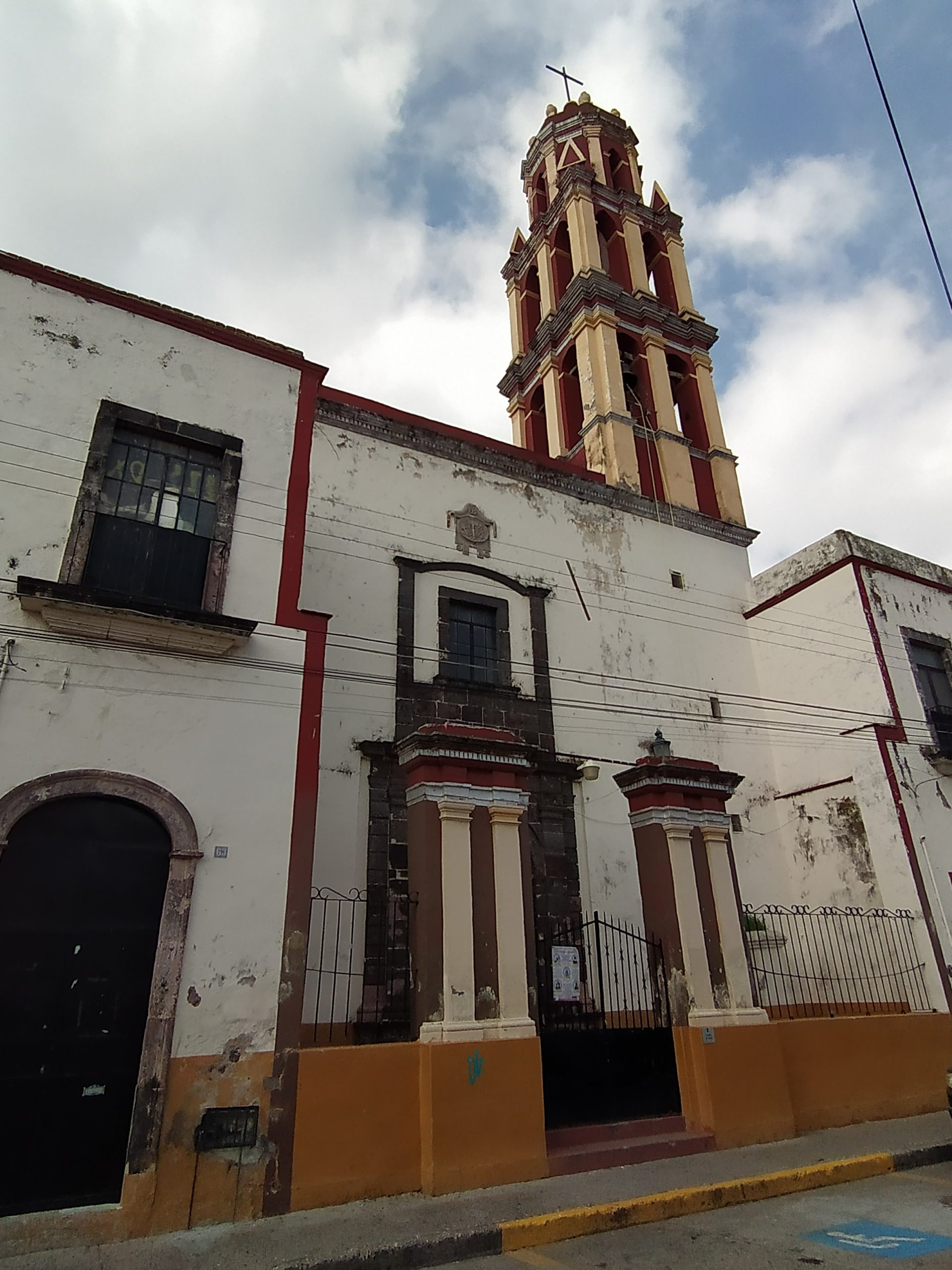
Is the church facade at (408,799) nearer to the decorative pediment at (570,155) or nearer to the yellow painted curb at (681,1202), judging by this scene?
the yellow painted curb at (681,1202)

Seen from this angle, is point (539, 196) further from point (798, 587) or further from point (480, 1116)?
point (480, 1116)

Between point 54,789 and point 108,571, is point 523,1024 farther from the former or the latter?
point 108,571

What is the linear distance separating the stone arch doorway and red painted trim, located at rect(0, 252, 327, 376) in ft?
15.0

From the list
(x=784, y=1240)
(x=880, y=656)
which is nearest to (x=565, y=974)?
(x=784, y=1240)

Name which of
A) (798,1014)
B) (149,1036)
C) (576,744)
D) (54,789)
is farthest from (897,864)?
(54,789)

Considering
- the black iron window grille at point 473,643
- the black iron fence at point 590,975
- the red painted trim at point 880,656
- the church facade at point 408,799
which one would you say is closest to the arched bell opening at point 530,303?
the church facade at point 408,799

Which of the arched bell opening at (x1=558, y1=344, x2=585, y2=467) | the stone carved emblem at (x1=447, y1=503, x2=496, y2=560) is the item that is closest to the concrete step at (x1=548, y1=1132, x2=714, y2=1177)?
the stone carved emblem at (x1=447, y1=503, x2=496, y2=560)

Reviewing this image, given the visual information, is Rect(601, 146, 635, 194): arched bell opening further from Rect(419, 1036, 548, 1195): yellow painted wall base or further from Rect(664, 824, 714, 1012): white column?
Rect(419, 1036, 548, 1195): yellow painted wall base

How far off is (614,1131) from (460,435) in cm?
895

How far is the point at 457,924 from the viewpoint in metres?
5.93

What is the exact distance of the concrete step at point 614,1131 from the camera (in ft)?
19.7

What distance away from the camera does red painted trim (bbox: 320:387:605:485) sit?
10.7 m

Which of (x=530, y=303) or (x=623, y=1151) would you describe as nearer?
(x=623, y=1151)

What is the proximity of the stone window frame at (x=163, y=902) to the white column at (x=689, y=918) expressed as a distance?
4.24 metres
